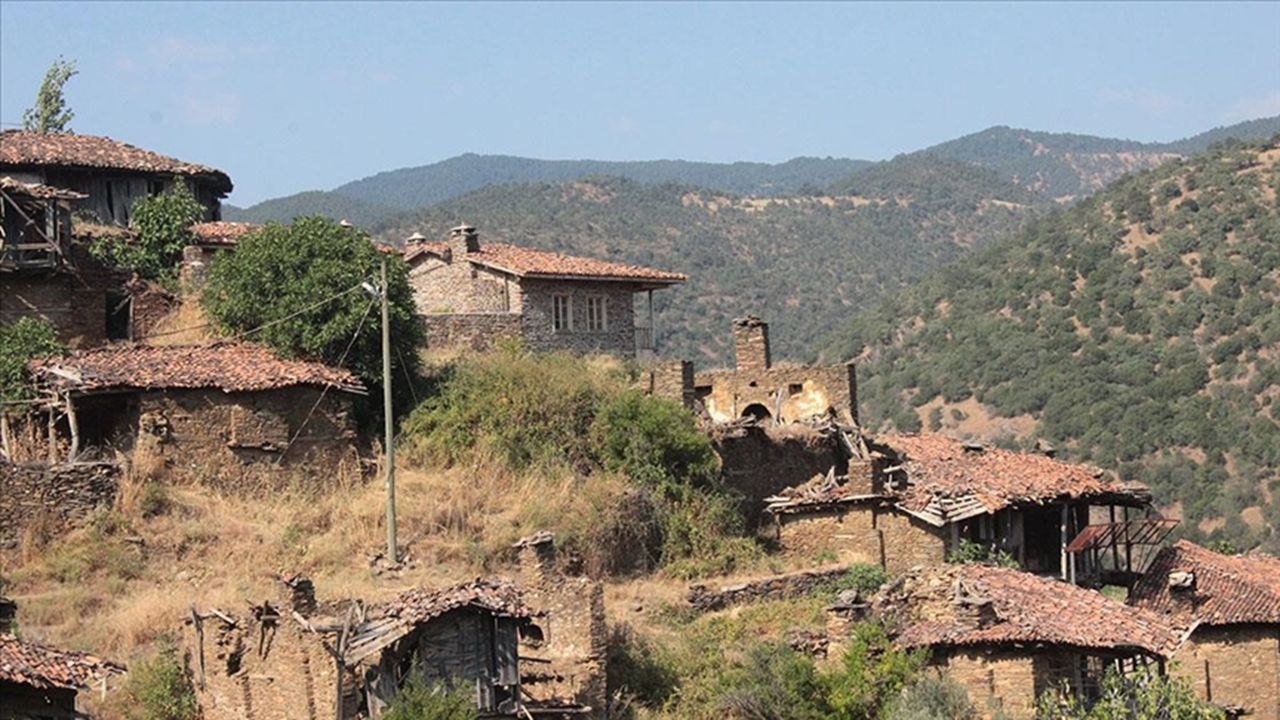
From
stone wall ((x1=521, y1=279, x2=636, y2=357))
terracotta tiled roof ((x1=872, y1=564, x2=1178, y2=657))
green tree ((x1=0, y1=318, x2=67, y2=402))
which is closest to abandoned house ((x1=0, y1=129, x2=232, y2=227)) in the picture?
green tree ((x1=0, y1=318, x2=67, y2=402))

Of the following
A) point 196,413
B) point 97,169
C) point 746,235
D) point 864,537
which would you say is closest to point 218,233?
point 97,169

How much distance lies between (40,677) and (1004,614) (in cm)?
1670

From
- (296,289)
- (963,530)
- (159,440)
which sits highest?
(296,289)

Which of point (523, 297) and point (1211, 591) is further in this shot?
point (523, 297)

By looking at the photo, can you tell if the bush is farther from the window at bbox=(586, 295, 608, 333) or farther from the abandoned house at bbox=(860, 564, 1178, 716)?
the window at bbox=(586, 295, 608, 333)

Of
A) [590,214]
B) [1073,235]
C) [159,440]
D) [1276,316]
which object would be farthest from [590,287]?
[590,214]

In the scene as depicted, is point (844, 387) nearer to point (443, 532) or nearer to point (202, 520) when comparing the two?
point (443, 532)

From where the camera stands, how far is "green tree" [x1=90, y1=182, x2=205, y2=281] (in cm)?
4450

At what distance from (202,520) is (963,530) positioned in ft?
49.0

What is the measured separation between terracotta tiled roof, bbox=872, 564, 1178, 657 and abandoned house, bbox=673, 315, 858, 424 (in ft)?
29.4

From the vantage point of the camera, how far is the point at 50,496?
3531 centimetres

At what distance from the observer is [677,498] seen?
39.8 meters

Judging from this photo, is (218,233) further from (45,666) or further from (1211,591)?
(45,666)

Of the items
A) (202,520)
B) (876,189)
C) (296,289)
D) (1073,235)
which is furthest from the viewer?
(876,189)
